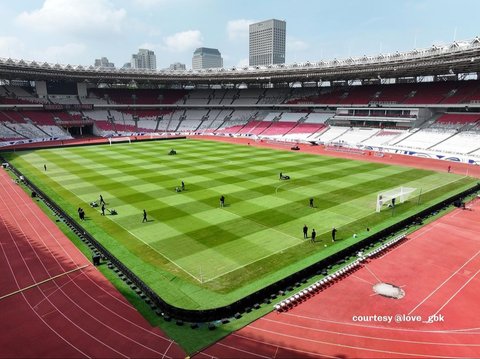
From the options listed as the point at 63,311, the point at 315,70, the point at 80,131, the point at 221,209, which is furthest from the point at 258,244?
the point at 80,131

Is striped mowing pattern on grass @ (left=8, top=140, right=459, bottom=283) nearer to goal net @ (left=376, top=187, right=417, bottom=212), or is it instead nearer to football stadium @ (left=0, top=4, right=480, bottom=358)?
football stadium @ (left=0, top=4, right=480, bottom=358)

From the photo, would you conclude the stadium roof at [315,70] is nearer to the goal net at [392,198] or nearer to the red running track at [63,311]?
the goal net at [392,198]

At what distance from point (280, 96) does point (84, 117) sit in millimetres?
54737

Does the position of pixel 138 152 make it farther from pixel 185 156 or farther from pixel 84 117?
pixel 84 117

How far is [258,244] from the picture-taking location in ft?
73.1

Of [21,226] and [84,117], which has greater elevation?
[84,117]

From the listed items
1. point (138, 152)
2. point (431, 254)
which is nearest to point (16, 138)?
point (138, 152)

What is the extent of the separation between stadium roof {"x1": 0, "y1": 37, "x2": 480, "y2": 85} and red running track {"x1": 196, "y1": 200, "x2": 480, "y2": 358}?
41.4m

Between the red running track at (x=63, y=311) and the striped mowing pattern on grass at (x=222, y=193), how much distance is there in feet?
13.5

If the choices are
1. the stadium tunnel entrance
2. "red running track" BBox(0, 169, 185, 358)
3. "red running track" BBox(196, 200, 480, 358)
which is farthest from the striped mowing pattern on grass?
the stadium tunnel entrance

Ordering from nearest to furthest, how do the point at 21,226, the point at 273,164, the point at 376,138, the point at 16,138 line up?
the point at 21,226 → the point at 273,164 → the point at 376,138 → the point at 16,138

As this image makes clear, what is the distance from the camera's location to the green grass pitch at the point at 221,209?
19125mm

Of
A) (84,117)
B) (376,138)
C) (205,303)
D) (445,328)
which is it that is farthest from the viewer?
(84,117)

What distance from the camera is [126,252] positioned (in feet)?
70.3
